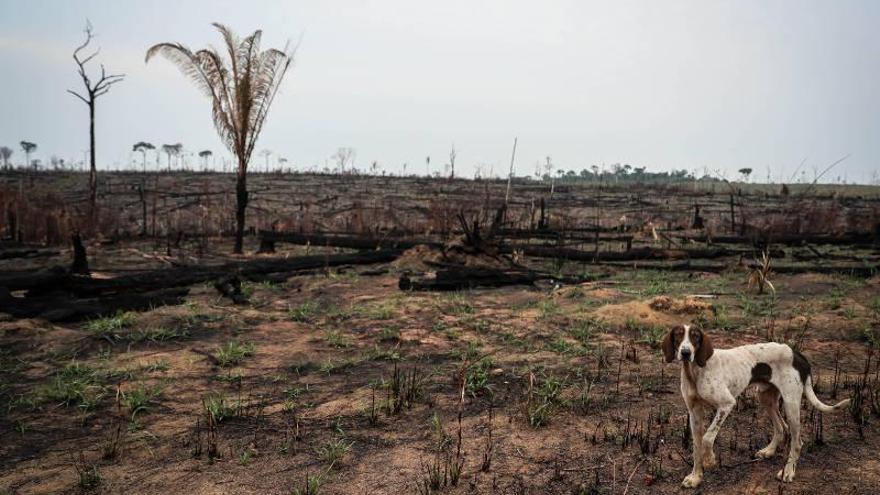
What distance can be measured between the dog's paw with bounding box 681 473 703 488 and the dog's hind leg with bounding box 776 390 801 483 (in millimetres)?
487

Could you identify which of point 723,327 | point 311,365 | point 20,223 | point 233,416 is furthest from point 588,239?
point 20,223

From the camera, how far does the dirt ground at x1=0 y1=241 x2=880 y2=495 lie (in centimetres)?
351

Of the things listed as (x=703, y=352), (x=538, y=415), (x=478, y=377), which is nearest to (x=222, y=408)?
(x=478, y=377)

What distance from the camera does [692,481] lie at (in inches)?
129

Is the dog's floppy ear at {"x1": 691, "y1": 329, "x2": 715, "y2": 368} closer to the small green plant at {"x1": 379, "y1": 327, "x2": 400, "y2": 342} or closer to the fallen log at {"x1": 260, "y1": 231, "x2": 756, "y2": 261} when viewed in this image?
the small green plant at {"x1": 379, "y1": 327, "x2": 400, "y2": 342}

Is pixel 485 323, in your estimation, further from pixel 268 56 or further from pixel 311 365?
pixel 268 56

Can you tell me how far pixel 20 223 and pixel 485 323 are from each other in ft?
48.2

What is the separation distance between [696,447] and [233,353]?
191 inches

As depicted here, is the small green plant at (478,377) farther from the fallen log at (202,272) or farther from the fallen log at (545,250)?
the fallen log at (545,250)

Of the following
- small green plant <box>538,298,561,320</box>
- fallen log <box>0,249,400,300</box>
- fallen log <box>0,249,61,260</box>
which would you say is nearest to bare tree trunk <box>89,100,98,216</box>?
fallen log <box>0,249,61,260</box>

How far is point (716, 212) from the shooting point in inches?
1130

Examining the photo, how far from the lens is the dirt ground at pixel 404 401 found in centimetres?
351

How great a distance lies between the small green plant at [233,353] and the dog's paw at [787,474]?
504cm

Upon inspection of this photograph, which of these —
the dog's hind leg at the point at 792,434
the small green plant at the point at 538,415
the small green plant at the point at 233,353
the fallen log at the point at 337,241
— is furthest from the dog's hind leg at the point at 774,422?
the fallen log at the point at 337,241
